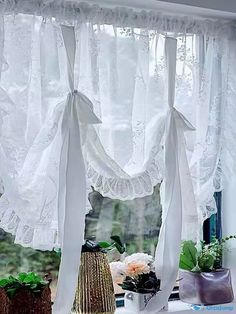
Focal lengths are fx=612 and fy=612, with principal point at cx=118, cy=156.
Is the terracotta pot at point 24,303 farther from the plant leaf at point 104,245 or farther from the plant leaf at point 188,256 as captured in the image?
the plant leaf at point 188,256

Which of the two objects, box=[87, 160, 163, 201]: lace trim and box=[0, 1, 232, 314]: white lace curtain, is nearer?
box=[0, 1, 232, 314]: white lace curtain

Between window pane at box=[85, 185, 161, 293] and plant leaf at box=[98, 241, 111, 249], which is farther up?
window pane at box=[85, 185, 161, 293]

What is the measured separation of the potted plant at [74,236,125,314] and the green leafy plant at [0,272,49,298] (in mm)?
148

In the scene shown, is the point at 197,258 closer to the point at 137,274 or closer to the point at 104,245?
the point at 137,274

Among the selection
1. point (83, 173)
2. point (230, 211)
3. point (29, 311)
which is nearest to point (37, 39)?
point (83, 173)

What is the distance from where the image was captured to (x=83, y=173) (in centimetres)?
191

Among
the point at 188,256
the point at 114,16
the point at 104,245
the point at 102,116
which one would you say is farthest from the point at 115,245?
the point at 114,16

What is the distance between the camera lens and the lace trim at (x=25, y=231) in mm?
1835

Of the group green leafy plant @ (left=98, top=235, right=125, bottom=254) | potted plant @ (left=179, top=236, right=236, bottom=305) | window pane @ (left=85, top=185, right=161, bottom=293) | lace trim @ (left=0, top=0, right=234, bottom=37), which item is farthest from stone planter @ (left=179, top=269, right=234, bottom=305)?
lace trim @ (left=0, top=0, right=234, bottom=37)

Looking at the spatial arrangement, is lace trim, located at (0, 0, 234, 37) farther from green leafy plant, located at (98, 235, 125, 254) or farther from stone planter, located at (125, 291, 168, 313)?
stone planter, located at (125, 291, 168, 313)

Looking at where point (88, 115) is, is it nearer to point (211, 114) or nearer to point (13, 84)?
point (13, 84)

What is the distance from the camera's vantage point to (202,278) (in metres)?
2.22

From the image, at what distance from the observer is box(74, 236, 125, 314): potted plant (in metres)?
1.97

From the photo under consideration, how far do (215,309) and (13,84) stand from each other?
1080 millimetres
